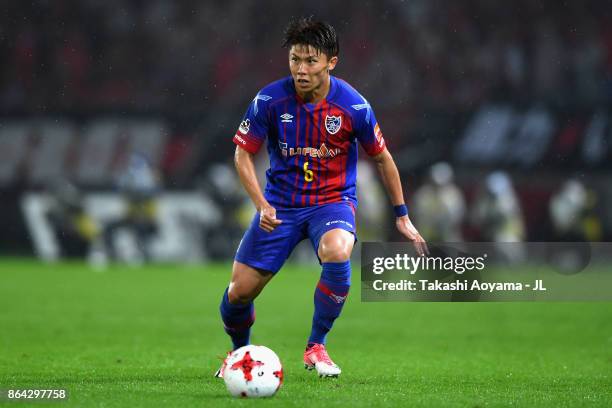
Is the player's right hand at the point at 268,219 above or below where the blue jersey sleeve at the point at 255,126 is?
below

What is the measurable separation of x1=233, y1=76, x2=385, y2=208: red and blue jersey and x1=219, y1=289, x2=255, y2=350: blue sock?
684 millimetres

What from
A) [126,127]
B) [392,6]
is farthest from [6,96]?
[392,6]

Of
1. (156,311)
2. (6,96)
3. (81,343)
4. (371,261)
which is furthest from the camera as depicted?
(6,96)

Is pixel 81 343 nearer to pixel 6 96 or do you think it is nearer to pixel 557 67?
pixel 6 96

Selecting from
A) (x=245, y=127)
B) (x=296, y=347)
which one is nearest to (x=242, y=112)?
(x=296, y=347)

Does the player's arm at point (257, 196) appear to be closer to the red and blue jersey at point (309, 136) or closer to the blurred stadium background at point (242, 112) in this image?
the red and blue jersey at point (309, 136)

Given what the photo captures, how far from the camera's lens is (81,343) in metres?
9.37

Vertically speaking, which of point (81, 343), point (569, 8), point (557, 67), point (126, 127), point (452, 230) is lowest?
point (81, 343)

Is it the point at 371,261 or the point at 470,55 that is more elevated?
the point at 470,55

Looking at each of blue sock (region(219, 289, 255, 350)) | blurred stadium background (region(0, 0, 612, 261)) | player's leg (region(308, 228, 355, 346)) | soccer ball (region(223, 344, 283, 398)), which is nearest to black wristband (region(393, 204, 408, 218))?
player's leg (region(308, 228, 355, 346))

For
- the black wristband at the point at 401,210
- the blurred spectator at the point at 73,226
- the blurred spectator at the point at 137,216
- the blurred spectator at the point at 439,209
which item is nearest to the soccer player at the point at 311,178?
the black wristband at the point at 401,210

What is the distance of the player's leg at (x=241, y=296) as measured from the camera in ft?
22.6

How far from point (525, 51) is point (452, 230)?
537 centimetres

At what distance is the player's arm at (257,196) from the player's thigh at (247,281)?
0.34 metres
